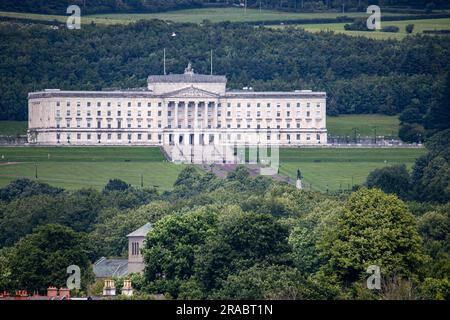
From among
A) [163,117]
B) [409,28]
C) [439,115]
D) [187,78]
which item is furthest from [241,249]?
[409,28]

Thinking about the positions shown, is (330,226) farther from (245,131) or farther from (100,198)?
(245,131)

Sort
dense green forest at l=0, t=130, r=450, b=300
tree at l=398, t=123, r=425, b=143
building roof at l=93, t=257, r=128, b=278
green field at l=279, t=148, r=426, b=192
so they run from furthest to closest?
tree at l=398, t=123, r=425, b=143
green field at l=279, t=148, r=426, b=192
building roof at l=93, t=257, r=128, b=278
dense green forest at l=0, t=130, r=450, b=300

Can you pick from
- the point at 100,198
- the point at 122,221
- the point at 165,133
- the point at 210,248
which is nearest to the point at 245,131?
the point at 165,133

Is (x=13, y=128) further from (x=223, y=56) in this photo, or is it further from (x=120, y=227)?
(x=120, y=227)

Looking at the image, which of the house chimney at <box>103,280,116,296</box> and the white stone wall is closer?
the house chimney at <box>103,280,116,296</box>

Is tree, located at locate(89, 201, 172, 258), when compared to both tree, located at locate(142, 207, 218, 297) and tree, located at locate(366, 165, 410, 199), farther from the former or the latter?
tree, located at locate(142, 207, 218, 297)

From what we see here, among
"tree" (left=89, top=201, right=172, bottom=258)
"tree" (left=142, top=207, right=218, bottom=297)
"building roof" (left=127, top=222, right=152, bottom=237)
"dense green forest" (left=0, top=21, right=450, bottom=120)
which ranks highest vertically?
"tree" (left=142, top=207, right=218, bottom=297)

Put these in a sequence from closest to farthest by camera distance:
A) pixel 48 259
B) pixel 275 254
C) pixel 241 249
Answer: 1. pixel 275 254
2. pixel 241 249
3. pixel 48 259

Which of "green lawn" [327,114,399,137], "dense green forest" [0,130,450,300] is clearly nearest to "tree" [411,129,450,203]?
"green lawn" [327,114,399,137]
